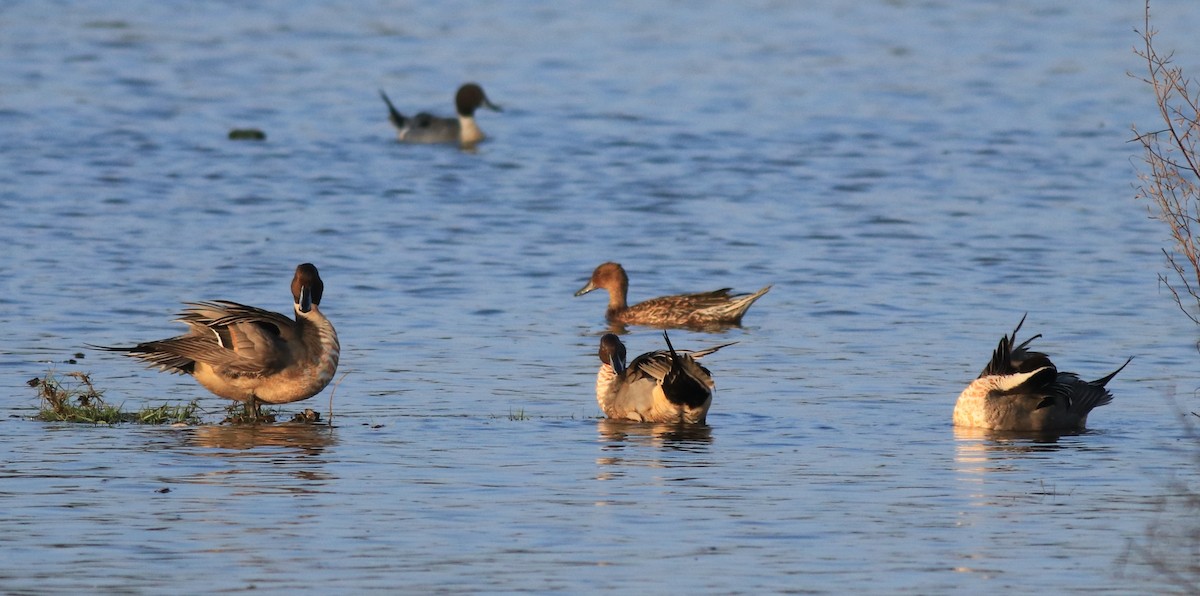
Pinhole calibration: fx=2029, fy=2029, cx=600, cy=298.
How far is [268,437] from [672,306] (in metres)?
6.10

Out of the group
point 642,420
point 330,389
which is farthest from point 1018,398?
point 330,389

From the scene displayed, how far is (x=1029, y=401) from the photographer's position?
11.9m

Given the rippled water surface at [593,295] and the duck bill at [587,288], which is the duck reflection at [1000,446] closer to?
the rippled water surface at [593,295]


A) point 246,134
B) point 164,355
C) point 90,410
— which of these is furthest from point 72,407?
point 246,134

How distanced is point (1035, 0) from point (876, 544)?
37.5 m

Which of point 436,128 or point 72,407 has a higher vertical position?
point 72,407

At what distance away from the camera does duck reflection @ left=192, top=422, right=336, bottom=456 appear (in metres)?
10.7

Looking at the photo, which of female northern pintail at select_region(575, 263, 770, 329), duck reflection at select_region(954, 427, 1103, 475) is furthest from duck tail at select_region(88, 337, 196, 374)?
female northern pintail at select_region(575, 263, 770, 329)

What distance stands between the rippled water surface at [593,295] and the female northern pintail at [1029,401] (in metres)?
0.22

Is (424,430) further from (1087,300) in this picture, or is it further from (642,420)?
(1087,300)

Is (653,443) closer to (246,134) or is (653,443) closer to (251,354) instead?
(251,354)

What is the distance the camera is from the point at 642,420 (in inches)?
476

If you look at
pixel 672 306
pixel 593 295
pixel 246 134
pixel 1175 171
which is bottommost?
pixel 593 295

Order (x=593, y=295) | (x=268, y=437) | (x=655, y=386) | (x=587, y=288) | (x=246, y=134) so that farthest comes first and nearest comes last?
(x=246, y=134) → (x=593, y=295) → (x=587, y=288) → (x=655, y=386) → (x=268, y=437)
